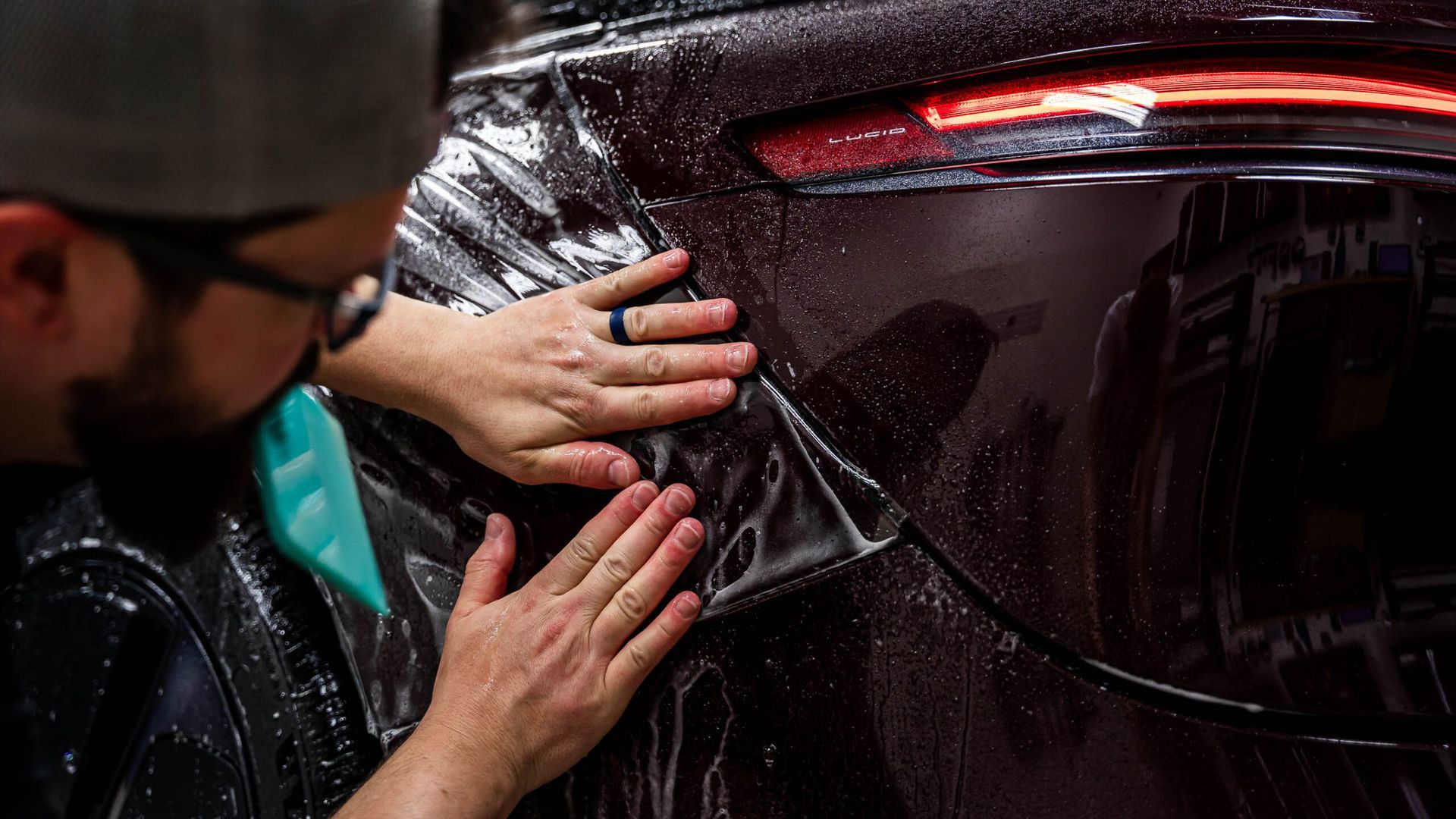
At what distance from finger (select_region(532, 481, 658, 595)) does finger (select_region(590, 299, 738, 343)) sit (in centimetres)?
20

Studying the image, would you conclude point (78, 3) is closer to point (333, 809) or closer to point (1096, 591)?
point (1096, 591)

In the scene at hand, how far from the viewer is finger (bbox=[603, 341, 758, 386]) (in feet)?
4.36

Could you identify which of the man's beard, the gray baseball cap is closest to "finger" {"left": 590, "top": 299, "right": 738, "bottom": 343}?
the man's beard

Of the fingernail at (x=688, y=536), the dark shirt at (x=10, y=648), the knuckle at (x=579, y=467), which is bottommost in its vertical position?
the dark shirt at (x=10, y=648)

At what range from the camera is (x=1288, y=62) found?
1.21 metres

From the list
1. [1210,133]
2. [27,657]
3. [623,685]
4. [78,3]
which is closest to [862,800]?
[623,685]

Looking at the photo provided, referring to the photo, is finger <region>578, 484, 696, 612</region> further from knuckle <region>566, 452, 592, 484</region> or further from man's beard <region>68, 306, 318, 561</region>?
man's beard <region>68, 306, 318, 561</region>

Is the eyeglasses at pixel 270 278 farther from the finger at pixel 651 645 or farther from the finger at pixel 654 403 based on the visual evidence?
the finger at pixel 651 645

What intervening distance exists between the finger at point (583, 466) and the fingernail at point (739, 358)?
19cm

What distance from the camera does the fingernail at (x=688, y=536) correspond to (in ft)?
4.41

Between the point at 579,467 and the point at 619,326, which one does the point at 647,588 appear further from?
the point at 619,326

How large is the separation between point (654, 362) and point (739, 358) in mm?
125

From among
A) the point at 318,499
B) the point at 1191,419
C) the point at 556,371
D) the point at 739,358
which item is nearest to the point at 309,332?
the point at 556,371

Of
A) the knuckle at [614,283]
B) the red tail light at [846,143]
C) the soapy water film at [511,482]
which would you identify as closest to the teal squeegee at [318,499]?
the soapy water film at [511,482]
